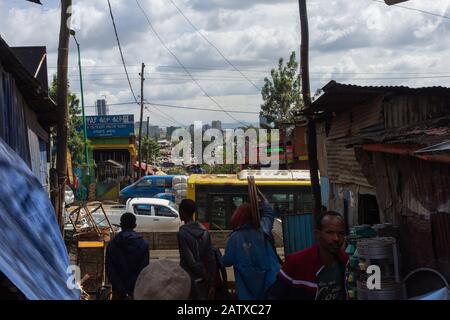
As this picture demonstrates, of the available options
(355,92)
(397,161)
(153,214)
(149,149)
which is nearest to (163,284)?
(397,161)

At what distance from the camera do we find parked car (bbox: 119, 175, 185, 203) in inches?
1299

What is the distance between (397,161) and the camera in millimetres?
7266

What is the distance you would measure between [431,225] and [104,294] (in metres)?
3.87

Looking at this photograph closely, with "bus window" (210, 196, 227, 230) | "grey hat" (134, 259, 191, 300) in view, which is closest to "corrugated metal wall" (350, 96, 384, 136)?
"grey hat" (134, 259, 191, 300)

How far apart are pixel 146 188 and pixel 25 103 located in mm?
24350

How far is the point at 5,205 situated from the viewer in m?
4.43

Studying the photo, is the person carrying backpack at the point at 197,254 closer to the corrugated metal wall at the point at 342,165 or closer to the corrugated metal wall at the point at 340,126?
the corrugated metal wall at the point at 342,165

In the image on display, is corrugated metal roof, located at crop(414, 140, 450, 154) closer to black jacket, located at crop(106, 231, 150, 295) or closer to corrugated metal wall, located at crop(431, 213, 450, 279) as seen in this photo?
corrugated metal wall, located at crop(431, 213, 450, 279)

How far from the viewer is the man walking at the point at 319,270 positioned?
3.79m

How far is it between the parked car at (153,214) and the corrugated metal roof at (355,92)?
11.3m

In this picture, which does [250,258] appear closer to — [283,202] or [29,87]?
[29,87]
